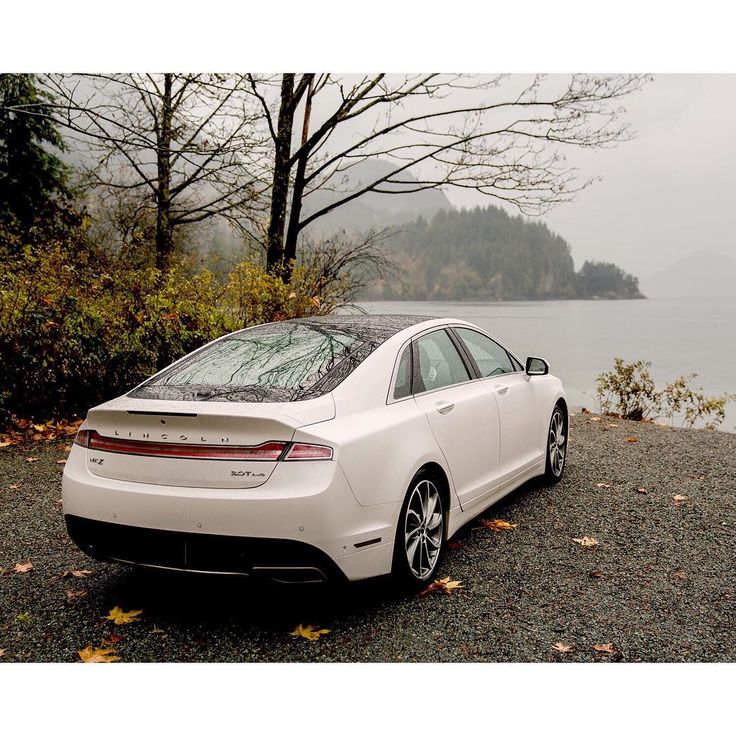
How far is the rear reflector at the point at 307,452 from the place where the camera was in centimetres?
348

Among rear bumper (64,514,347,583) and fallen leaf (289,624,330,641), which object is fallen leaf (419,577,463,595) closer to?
fallen leaf (289,624,330,641)

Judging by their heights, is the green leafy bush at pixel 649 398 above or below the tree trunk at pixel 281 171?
below

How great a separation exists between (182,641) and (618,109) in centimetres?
1397

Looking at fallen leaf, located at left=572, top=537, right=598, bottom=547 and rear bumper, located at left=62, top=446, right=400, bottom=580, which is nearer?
rear bumper, located at left=62, top=446, right=400, bottom=580

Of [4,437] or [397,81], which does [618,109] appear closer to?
[397,81]

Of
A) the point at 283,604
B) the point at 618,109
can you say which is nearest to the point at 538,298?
the point at 618,109

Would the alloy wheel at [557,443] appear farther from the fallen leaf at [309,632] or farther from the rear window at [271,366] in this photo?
the fallen leaf at [309,632]

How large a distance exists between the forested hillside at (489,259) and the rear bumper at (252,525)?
24107mm

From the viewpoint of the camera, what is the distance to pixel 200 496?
3496 mm

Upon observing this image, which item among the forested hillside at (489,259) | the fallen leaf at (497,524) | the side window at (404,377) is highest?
the forested hillside at (489,259)

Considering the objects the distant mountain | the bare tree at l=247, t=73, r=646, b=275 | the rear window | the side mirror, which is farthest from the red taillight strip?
the distant mountain

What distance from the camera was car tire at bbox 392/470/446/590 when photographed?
4.01 meters

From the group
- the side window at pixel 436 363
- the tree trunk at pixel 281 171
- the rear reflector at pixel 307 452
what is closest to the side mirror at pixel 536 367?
the side window at pixel 436 363

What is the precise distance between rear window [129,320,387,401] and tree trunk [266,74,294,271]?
10.7 metres
